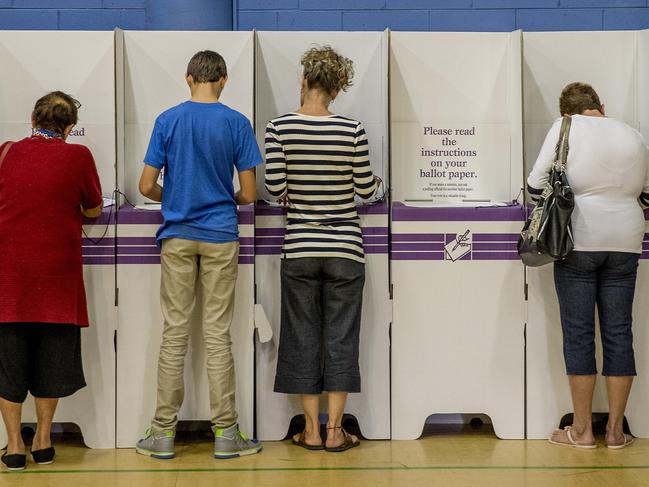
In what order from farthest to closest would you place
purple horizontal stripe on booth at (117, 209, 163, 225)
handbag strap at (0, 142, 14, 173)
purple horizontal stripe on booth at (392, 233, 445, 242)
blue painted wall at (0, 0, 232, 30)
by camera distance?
blue painted wall at (0, 0, 232, 30)
purple horizontal stripe on booth at (392, 233, 445, 242)
purple horizontal stripe on booth at (117, 209, 163, 225)
handbag strap at (0, 142, 14, 173)

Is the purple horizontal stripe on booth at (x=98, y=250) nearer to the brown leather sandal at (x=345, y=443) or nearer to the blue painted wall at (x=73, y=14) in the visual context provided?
the brown leather sandal at (x=345, y=443)

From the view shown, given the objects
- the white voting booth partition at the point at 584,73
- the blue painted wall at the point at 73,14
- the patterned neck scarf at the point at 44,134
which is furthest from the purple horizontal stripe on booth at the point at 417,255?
the blue painted wall at the point at 73,14

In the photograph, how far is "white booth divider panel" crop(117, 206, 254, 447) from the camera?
3693 millimetres

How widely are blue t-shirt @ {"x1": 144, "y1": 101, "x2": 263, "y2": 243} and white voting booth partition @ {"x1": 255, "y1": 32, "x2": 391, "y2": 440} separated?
330 mm

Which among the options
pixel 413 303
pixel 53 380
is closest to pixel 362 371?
pixel 413 303

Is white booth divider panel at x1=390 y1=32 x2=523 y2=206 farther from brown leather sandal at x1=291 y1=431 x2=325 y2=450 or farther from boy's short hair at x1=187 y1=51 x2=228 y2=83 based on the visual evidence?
brown leather sandal at x1=291 y1=431 x2=325 y2=450

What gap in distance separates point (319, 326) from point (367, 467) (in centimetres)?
55

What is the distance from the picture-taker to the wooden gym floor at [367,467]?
10.6ft

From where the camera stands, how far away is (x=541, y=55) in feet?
13.2

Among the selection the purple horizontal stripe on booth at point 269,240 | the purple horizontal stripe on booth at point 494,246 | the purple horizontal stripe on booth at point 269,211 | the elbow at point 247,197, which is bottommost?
the purple horizontal stripe on booth at point 494,246

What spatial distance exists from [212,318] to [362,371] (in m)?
0.67

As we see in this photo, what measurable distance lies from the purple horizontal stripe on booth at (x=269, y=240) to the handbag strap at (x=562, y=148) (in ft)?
3.53

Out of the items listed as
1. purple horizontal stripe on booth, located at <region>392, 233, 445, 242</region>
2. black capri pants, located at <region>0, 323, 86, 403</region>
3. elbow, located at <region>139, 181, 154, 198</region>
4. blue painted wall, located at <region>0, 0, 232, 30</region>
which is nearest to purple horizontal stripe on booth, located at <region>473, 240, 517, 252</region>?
purple horizontal stripe on booth, located at <region>392, 233, 445, 242</region>

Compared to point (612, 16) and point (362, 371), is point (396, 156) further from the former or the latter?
point (612, 16)
